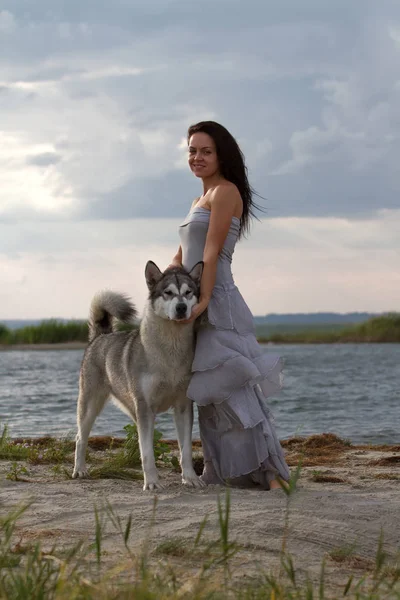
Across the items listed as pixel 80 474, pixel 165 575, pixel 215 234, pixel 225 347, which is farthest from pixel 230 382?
pixel 165 575

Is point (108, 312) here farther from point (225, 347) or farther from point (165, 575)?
point (165, 575)

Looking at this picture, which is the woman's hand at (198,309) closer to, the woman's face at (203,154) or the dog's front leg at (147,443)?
the dog's front leg at (147,443)

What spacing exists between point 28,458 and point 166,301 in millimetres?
2928

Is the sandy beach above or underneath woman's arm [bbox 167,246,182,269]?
underneath

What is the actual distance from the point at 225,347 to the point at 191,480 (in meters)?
1.07

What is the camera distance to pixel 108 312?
7.55m

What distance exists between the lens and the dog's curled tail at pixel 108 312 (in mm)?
7355

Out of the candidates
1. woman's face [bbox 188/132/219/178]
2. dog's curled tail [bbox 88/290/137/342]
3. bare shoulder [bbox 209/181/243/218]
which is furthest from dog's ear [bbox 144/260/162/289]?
dog's curled tail [bbox 88/290/137/342]

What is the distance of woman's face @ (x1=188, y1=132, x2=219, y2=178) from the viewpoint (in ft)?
21.5

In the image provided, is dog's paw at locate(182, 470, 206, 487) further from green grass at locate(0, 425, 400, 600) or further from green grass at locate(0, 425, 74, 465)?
green grass at locate(0, 425, 74, 465)

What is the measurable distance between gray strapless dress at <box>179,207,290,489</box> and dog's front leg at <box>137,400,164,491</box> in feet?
1.28

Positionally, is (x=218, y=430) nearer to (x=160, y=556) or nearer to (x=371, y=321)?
(x=160, y=556)

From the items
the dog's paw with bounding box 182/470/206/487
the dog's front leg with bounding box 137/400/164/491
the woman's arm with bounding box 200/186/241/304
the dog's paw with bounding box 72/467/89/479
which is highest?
the woman's arm with bounding box 200/186/241/304

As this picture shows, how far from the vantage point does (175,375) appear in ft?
21.0
